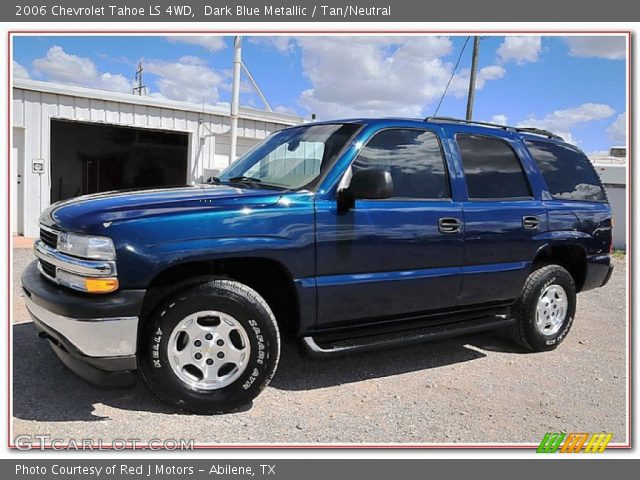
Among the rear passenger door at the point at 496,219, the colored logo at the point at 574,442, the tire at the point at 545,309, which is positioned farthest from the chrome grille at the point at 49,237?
the tire at the point at 545,309

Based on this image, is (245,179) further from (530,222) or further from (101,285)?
(530,222)

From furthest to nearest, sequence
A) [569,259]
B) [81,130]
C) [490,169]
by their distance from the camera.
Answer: [81,130], [569,259], [490,169]

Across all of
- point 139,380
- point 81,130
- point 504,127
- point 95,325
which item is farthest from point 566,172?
point 81,130

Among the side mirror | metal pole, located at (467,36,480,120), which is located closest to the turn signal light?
the side mirror

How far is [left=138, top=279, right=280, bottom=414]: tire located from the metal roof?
9810 millimetres

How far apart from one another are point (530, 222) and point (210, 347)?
3.01 m

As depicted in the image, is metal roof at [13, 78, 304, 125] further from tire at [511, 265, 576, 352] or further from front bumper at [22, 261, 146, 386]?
tire at [511, 265, 576, 352]

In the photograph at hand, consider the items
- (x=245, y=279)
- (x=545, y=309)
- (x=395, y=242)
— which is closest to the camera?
(x=245, y=279)

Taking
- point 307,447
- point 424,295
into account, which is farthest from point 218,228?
point 424,295

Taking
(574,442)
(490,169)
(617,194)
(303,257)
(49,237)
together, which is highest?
(617,194)

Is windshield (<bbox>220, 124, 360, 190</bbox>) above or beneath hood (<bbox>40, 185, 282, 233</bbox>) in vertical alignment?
above

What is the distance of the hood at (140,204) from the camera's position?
3195 millimetres

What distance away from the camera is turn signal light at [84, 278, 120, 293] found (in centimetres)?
→ 315

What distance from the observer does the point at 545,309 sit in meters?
5.13
